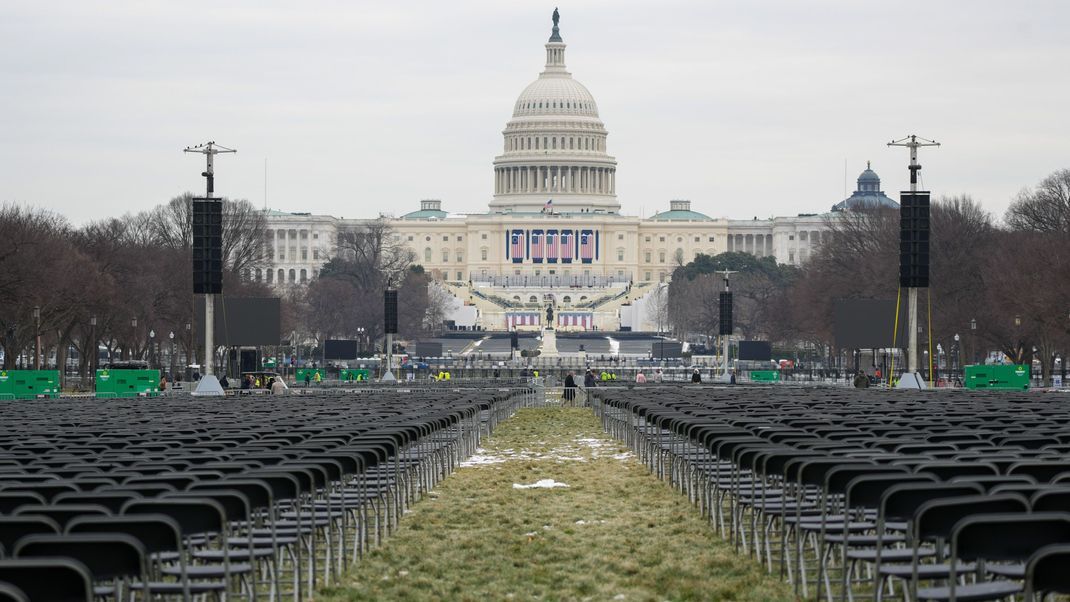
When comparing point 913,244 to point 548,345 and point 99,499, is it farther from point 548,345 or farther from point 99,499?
point 548,345

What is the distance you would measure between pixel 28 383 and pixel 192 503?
44.2m

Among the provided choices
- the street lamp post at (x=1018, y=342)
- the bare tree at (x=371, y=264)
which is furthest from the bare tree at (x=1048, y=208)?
the bare tree at (x=371, y=264)

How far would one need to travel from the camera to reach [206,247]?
4447cm

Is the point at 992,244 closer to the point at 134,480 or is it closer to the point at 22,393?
the point at 22,393

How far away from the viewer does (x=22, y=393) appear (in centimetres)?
5075

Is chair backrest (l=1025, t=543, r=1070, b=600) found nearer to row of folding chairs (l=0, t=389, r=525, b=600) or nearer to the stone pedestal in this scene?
row of folding chairs (l=0, t=389, r=525, b=600)

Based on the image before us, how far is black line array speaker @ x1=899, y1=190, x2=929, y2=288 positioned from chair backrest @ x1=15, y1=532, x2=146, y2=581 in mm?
39877

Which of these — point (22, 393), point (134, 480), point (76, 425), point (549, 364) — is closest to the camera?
point (134, 480)

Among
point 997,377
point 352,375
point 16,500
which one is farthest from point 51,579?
point 352,375

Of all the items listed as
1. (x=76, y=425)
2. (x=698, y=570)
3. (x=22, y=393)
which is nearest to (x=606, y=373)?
(x=22, y=393)

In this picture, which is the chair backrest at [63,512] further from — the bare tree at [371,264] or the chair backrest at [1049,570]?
the bare tree at [371,264]

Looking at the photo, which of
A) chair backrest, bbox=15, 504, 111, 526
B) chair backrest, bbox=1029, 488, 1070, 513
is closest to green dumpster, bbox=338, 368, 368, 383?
chair backrest, bbox=15, 504, 111, 526

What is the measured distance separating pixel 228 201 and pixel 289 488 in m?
95.8

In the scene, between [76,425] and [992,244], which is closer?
[76,425]
